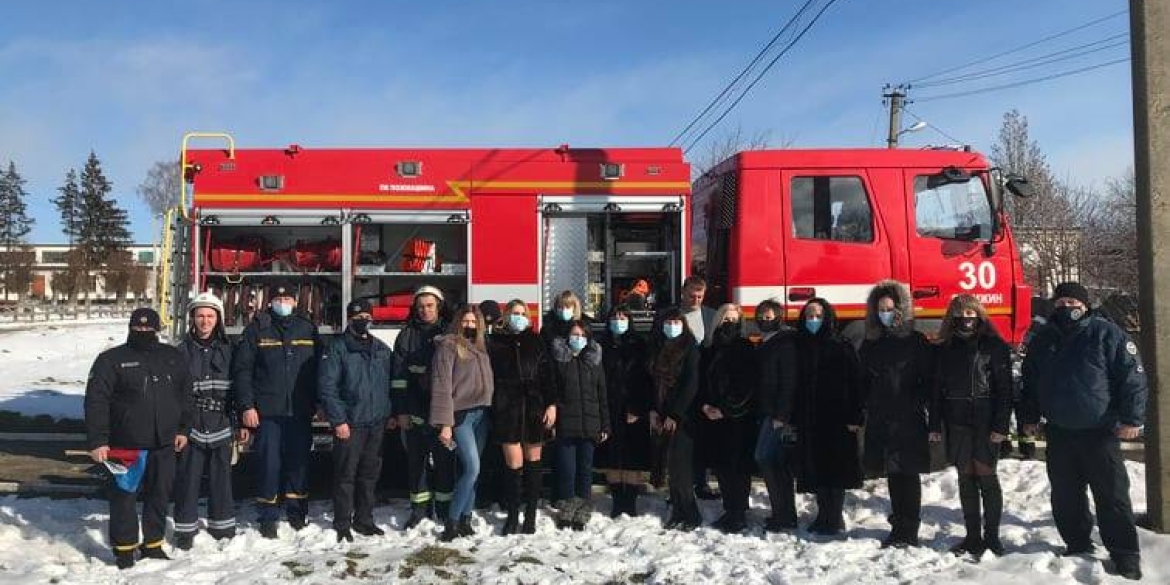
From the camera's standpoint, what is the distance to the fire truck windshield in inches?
312

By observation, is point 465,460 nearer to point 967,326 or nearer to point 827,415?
point 827,415

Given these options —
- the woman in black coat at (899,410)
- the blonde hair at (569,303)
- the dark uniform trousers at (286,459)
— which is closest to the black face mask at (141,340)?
the dark uniform trousers at (286,459)

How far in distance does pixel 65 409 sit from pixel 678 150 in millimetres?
11292

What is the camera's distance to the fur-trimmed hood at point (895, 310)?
6098 millimetres

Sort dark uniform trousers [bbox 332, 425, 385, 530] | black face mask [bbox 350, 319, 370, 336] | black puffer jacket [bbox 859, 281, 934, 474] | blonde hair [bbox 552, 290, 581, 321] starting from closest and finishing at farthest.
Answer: black puffer jacket [bbox 859, 281, 934, 474], dark uniform trousers [bbox 332, 425, 385, 530], black face mask [bbox 350, 319, 370, 336], blonde hair [bbox 552, 290, 581, 321]

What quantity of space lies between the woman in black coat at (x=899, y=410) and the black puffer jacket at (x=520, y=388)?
8.00 ft

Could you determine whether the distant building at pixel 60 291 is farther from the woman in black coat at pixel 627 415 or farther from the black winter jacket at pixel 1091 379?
the black winter jacket at pixel 1091 379

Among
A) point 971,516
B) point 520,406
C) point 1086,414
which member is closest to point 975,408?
point 1086,414

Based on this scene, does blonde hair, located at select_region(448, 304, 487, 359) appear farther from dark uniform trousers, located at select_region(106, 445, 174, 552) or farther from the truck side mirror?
the truck side mirror

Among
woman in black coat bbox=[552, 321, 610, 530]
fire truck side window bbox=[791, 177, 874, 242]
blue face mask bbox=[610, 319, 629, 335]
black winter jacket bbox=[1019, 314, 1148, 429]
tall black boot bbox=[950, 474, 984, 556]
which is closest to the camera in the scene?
black winter jacket bbox=[1019, 314, 1148, 429]

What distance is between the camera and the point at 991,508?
5.79 meters

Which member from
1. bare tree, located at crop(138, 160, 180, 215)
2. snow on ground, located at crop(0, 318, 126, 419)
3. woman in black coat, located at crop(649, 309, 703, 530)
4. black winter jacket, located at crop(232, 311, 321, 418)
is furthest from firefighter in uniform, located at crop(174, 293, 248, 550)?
bare tree, located at crop(138, 160, 180, 215)

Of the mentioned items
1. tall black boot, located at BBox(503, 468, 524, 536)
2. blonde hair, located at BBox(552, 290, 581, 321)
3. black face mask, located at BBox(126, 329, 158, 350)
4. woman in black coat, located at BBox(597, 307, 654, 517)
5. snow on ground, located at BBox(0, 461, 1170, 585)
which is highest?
blonde hair, located at BBox(552, 290, 581, 321)

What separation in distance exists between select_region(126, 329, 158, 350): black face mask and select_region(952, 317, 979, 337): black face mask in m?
5.75
